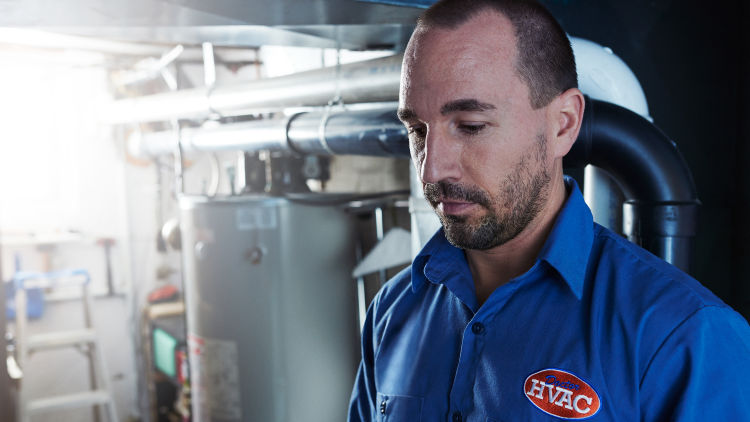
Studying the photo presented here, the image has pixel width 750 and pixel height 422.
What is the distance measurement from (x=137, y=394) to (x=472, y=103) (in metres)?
3.89

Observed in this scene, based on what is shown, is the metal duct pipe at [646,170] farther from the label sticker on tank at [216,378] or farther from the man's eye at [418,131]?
the label sticker on tank at [216,378]

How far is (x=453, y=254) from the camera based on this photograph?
0.99 meters

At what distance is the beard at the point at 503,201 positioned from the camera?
841 millimetres

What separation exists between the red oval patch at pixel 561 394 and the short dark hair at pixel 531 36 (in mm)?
372

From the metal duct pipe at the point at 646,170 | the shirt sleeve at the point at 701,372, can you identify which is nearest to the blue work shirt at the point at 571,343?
the shirt sleeve at the point at 701,372

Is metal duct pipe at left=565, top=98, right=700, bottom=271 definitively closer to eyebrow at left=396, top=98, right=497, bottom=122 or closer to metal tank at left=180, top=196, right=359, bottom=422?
eyebrow at left=396, top=98, right=497, bottom=122

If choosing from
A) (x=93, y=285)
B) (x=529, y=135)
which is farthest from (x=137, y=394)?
(x=529, y=135)

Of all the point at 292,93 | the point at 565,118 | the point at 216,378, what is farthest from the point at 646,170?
the point at 216,378

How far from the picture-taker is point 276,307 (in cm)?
217

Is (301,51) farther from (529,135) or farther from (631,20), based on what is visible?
(529,135)

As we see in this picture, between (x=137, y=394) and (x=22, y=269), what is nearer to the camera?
(x=22, y=269)

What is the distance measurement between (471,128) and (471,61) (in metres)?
0.09

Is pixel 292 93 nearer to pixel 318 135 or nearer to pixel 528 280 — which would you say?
pixel 318 135

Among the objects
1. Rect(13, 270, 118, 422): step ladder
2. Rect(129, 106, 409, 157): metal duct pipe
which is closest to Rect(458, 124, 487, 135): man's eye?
Rect(129, 106, 409, 157): metal duct pipe
